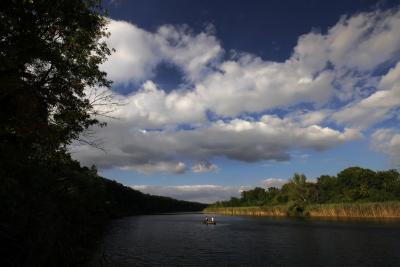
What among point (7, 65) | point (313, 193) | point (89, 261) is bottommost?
point (89, 261)

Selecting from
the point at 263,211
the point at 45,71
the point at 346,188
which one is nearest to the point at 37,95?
the point at 45,71

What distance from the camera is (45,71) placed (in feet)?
64.6

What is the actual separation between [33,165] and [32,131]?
8.09 m

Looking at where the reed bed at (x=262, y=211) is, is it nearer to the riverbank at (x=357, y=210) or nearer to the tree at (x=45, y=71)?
the riverbank at (x=357, y=210)

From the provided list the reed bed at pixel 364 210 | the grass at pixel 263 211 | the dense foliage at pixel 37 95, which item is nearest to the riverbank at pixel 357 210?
the reed bed at pixel 364 210

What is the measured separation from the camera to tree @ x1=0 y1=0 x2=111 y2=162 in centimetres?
1684

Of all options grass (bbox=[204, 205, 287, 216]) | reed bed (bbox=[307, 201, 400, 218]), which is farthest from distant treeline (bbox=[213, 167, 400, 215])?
reed bed (bbox=[307, 201, 400, 218])

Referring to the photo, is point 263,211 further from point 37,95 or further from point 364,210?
point 37,95

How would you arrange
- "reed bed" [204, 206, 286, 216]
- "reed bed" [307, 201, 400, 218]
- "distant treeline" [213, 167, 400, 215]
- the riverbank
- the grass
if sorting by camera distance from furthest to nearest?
"reed bed" [204, 206, 286, 216] < the grass < "distant treeline" [213, 167, 400, 215] < the riverbank < "reed bed" [307, 201, 400, 218]

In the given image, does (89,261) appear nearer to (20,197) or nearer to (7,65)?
(20,197)

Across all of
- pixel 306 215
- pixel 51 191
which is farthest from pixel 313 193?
pixel 51 191

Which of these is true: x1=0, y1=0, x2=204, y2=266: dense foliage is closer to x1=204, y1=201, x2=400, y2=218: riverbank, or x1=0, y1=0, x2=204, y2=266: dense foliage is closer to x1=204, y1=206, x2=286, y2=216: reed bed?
x1=204, y1=201, x2=400, y2=218: riverbank

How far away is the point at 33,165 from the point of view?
24.5 meters

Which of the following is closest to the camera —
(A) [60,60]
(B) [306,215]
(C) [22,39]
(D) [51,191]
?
(C) [22,39]
